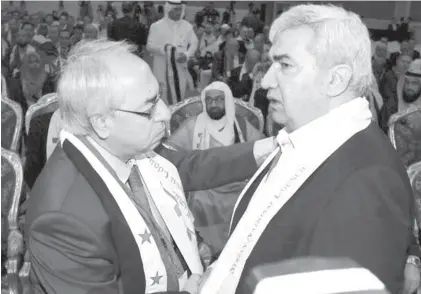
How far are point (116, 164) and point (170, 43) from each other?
5.77 meters

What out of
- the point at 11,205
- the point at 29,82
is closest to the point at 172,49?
the point at 29,82

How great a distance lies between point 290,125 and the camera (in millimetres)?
1468

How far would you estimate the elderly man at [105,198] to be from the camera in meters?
1.34

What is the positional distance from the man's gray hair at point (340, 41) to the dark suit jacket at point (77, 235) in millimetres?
614

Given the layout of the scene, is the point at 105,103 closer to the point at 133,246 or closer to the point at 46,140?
the point at 133,246

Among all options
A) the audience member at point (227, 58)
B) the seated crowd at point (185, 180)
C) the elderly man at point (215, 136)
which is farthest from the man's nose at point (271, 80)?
the audience member at point (227, 58)

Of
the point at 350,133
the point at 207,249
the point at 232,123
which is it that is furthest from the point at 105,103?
the point at 232,123

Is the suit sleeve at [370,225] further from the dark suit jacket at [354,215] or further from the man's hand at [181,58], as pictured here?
the man's hand at [181,58]

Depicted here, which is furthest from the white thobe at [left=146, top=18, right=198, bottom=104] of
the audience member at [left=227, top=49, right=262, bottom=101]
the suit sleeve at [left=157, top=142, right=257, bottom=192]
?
the suit sleeve at [left=157, top=142, right=257, bottom=192]

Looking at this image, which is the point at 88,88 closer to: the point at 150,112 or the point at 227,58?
the point at 150,112

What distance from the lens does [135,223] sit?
1.49 m

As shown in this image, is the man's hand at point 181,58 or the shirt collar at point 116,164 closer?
the shirt collar at point 116,164

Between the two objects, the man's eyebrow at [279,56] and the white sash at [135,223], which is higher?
the man's eyebrow at [279,56]

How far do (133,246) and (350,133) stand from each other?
1.91 ft
